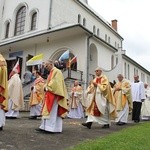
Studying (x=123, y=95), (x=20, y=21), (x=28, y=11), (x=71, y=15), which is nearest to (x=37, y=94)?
(x=123, y=95)

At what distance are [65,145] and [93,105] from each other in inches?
144

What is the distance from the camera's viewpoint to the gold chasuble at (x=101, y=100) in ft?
32.2

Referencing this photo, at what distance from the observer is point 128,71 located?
3622 cm

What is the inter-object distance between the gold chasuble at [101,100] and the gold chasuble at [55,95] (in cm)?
190

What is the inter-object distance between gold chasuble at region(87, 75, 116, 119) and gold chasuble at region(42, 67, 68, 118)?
1895 mm

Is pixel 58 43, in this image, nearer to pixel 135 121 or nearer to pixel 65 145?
pixel 135 121

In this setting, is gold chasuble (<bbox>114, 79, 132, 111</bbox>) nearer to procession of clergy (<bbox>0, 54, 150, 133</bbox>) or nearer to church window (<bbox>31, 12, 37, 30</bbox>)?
procession of clergy (<bbox>0, 54, 150, 133</bbox>)

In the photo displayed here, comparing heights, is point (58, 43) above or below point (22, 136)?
above

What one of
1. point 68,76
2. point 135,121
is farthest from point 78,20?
point 135,121

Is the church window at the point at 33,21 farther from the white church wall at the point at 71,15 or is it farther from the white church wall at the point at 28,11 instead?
the white church wall at the point at 71,15

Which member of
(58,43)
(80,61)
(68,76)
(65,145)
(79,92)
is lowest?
(65,145)

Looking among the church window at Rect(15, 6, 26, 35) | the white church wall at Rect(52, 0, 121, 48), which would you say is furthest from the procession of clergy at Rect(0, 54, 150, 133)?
the church window at Rect(15, 6, 26, 35)

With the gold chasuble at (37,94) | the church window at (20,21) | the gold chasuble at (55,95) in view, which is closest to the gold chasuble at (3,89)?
the gold chasuble at (55,95)

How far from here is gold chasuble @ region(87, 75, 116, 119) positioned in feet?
32.2
